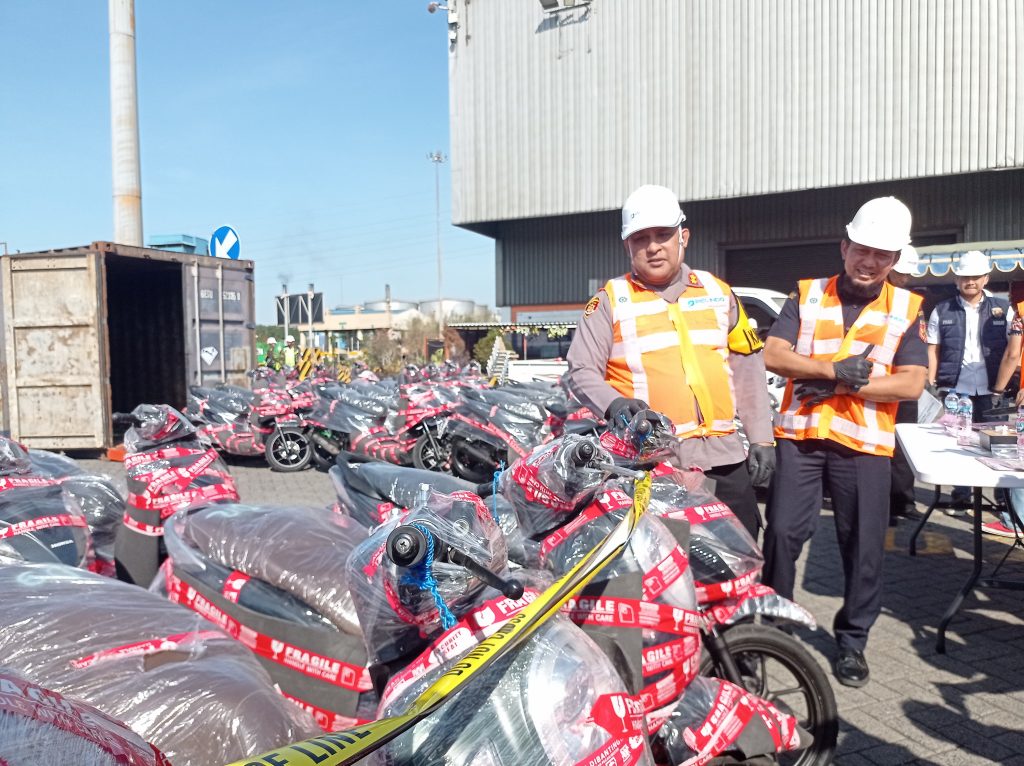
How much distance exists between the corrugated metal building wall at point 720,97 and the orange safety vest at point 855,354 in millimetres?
17277

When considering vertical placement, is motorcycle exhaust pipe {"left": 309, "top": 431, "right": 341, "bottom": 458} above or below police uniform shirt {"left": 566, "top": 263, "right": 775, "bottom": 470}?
below

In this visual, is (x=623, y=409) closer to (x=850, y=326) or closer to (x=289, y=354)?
(x=850, y=326)

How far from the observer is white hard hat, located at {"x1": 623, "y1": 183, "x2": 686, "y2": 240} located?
2973 mm

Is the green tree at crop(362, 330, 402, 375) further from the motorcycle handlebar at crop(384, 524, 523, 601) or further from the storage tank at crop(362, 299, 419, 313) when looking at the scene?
the storage tank at crop(362, 299, 419, 313)

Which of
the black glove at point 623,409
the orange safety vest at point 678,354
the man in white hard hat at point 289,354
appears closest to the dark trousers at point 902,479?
the orange safety vest at point 678,354

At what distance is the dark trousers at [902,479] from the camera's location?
6.20 meters

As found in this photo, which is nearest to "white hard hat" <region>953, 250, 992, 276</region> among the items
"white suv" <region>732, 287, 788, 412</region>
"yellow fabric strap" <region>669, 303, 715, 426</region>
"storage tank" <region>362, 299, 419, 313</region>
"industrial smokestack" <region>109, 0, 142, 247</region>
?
"white suv" <region>732, 287, 788, 412</region>

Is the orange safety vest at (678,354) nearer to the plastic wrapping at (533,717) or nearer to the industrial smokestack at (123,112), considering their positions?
the plastic wrapping at (533,717)

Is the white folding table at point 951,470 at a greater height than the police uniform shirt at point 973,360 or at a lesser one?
lesser

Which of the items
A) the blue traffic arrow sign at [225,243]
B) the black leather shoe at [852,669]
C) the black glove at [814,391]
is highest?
the blue traffic arrow sign at [225,243]

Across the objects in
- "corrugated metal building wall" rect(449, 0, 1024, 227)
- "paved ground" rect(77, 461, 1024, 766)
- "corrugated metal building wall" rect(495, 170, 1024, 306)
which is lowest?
"paved ground" rect(77, 461, 1024, 766)

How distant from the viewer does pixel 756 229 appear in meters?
21.9

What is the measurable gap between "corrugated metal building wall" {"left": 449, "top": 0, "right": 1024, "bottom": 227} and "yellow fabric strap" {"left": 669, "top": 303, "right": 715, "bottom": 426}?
18160 millimetres

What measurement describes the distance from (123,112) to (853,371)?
10876 millimetres
